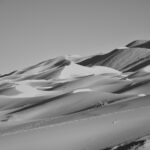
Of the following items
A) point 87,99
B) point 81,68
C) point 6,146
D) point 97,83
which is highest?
point 81,68

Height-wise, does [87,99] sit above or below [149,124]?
above

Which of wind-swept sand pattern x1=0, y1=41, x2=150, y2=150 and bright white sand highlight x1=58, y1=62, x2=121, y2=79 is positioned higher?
bright white sand highlight x1=58, y1=62, x2=121, y2=79

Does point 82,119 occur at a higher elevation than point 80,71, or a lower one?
lower

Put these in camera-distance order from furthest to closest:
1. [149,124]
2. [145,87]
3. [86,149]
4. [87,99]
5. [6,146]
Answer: [145,87], [87,99], [149,124], [6,146], [86,149]

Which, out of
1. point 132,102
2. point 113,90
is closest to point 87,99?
point 132,102

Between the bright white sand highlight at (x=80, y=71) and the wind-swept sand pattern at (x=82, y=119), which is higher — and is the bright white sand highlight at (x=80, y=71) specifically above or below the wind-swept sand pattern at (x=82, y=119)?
above

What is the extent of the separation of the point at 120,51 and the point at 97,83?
3219 cm

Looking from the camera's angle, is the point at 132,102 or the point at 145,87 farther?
the point at 145,87

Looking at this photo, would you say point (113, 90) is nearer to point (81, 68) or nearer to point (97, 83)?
point (97, 83)

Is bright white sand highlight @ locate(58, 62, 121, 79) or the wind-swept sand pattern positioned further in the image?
bright white sand highlight @ locate(58, 62, 121, 79)

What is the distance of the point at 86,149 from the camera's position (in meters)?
7.34

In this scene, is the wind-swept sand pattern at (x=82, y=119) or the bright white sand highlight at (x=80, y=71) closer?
the wind-swept sand pattern at (x=82, y=119)

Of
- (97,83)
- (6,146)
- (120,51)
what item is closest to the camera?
(6,146)

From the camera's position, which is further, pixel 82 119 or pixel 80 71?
pixel 80 71
